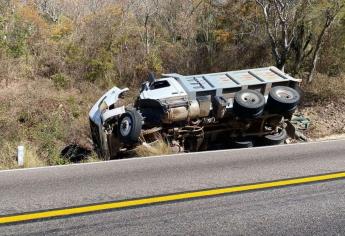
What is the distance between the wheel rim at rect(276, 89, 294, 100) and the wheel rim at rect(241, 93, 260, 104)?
0.68 meters

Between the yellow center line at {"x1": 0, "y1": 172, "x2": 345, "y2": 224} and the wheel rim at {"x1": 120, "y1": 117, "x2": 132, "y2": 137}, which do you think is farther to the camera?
the wheel rim at {"x1": 120, "y1": 117, "x2": 132, "y2": 137}

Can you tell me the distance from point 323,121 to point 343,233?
12058mm

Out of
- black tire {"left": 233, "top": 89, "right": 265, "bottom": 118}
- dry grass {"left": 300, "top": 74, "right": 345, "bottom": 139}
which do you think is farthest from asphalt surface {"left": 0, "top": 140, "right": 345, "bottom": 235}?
dry grass {"left": 300, "top": 74, "right": 345, "bottom": 139}

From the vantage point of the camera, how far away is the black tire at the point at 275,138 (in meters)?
12.2

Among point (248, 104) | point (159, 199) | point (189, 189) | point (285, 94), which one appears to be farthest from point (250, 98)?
point (159, 199)

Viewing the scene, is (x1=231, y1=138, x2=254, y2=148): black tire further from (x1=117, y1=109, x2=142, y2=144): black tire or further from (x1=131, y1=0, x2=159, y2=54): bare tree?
(x1=131, y1=0, x2=159, y2=54): bare tree

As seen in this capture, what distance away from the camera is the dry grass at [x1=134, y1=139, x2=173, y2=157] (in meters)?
10.4

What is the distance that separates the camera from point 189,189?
654cm

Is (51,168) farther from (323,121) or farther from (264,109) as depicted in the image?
(323,121)

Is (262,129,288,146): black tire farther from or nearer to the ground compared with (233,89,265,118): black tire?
nearer to the ground

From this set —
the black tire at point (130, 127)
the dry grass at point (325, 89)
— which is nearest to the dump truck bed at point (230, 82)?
the black tire at point (130, 127)

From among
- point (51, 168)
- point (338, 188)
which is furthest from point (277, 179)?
point (51, 168)

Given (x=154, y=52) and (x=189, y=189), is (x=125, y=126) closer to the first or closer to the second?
(x=189, y=189)

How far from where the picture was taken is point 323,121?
1645 cm
